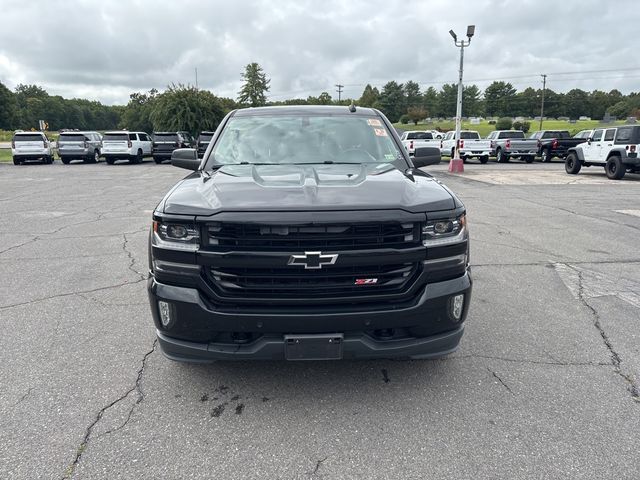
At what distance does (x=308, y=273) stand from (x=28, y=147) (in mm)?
29030

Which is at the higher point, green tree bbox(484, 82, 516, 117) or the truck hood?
green tree bbox(484, 82, 516, 117)

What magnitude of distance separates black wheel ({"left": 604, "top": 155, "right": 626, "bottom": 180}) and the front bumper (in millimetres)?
17450

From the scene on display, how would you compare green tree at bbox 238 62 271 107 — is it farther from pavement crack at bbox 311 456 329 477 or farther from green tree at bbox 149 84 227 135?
pavement crack at bbox 311 456 329 477

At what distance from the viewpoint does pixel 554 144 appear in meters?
26.6

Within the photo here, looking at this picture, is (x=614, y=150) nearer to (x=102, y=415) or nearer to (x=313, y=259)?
(x=313, y=259)

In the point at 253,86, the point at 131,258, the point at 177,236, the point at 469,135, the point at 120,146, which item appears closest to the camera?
the point at 177,236

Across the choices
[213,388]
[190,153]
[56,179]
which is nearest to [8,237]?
[190,153]

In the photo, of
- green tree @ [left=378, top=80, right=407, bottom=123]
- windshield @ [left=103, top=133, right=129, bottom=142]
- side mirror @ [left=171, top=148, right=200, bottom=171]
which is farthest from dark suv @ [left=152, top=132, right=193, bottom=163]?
green tree @ [left=378, top=80, right=407, bottom=123]

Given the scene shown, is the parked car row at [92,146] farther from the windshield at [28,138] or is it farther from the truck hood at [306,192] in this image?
the truck hood at [306,192]

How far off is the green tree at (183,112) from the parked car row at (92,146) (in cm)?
1291

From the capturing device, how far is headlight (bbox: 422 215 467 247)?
108 inches

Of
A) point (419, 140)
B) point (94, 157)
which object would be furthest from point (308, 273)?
point (94, 157)

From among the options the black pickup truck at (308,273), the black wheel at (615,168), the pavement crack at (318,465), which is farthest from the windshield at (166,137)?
the pavement crack at (318,465)

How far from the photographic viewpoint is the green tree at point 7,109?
95000mm
